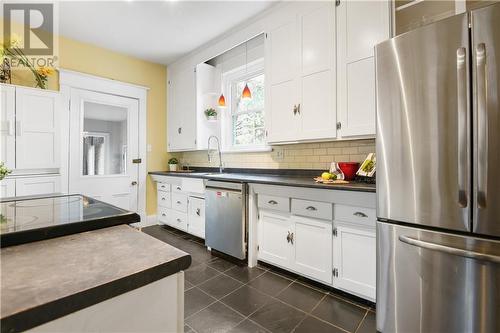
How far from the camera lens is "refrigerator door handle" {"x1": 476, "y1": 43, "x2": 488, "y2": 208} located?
117 centimetres

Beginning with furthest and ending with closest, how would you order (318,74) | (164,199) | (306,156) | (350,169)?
1. (164,199)
2. (306,156)
3. (318,74)
4. (350,169)

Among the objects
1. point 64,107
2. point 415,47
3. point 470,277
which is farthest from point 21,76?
point 470,277

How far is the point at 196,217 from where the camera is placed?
3.34 metres

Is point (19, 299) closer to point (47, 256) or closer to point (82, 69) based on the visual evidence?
point (47, 256)

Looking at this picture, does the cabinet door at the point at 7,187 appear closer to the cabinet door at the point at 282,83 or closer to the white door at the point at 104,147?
the white door at the point at 104,147

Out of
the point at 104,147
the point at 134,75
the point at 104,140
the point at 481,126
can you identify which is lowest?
the point at 481,126

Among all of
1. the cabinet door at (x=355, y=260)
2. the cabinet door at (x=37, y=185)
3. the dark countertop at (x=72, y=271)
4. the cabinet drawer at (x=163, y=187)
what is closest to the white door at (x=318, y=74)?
the cabinet door at (x=355, y=260)

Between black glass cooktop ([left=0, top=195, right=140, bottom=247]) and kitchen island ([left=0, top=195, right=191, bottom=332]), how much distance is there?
0.03 metres

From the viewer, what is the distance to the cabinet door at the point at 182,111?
4016 mm

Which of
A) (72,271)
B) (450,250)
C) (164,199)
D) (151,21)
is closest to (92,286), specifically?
(72,271)

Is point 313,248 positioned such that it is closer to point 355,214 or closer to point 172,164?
point 355,214

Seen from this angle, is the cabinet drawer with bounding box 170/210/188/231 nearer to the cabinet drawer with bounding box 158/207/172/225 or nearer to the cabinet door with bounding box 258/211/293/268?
the cabinet drawer with bounding box 158/207/172/225

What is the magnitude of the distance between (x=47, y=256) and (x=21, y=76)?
12.1ft

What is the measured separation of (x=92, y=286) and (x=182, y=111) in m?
4.02
